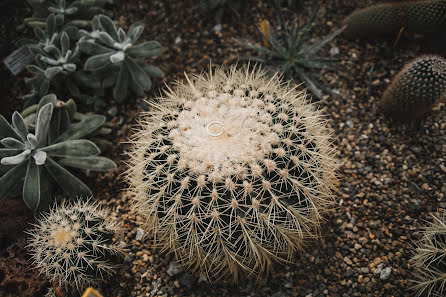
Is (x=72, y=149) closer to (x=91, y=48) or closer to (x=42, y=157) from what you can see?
(x=42, y=157)

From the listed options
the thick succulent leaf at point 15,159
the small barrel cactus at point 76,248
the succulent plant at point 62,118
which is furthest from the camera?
the succulent plant at point 62,118

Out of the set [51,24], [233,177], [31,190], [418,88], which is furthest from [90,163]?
[418,88]

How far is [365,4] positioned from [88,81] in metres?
2.97

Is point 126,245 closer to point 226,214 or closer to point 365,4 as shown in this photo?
point 226,214

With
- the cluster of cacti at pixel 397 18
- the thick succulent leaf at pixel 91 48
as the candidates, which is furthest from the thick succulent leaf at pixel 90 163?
the cluster of cacti at pixel 397 18

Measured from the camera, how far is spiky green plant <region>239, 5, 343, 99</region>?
336 cm

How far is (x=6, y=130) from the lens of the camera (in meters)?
2.68

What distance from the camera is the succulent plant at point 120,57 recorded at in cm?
310

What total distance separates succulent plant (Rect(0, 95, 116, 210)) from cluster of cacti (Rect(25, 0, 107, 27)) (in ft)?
3.12

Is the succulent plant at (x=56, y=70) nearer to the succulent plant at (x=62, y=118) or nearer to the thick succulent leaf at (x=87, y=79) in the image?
the thick succulent leaf at (x=87, y=79)

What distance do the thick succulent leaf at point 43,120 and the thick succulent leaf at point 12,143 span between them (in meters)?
0.12

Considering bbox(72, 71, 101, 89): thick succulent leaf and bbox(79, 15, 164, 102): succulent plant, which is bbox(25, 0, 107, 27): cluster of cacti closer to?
bbox(79, 15, 164, 102): succulent plant

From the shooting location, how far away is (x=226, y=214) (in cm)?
204

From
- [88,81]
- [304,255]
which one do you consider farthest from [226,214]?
[88,81]
